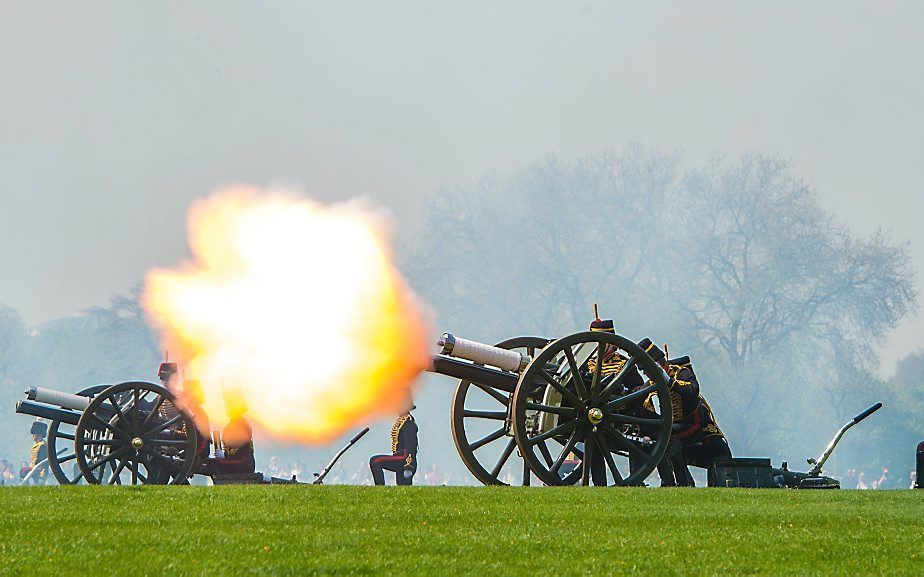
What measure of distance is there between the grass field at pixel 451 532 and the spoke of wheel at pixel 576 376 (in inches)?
56.0

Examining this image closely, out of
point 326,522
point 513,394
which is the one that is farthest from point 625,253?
point 326,522

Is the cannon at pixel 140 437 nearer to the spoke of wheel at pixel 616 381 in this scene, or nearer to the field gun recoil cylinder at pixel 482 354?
the field gun recoil cylinder at pixel 482 354

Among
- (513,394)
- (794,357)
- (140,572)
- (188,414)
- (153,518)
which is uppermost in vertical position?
(794,357)

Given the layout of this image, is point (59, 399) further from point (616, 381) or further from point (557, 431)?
point (616, 381)

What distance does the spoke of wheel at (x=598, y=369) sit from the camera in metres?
14.3

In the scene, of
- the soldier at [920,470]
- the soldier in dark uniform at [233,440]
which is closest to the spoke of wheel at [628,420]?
the soldier at [920,470]

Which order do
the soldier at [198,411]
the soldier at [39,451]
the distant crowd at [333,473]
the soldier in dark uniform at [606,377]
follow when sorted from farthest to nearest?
the distant crowd at [333,473], the soldier at [39,451], the soldier at [198,411], the soldier in dark uniform at [606,377]

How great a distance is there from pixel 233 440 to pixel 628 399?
6874 mm

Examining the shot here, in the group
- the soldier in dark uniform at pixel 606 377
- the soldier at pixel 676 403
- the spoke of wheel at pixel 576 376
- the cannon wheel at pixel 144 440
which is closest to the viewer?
the spoke of wheel at pixel 576 376

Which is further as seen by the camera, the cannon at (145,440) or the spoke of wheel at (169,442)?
the spoke of wheel at (169,442)

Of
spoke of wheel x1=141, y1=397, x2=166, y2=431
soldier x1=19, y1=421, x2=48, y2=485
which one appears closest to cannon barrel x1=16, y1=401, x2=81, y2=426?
spoke of wheel x1=141, y1=397, x2=166, y2=431

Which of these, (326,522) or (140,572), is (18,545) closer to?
(140,572)

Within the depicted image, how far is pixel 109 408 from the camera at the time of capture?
19.6 m

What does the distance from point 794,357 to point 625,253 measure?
8259 mm
